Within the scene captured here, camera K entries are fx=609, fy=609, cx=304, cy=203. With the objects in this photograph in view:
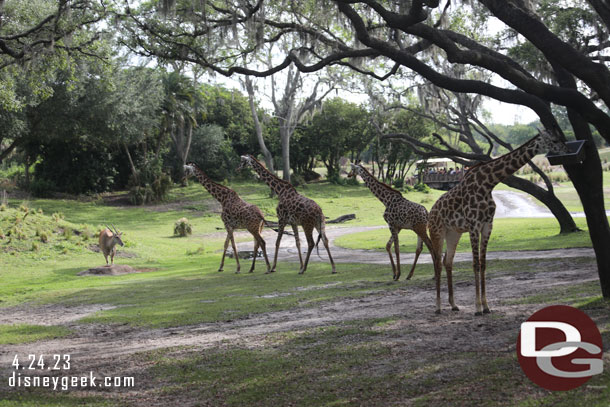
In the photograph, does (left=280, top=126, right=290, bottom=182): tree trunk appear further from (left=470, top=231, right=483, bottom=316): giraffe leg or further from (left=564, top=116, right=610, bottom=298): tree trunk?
(left=564, top=116, right=610, bottom=298): tree trunk

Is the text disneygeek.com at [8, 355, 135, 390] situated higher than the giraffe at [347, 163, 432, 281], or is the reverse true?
the giraffe at [347, 163, 432, 281]

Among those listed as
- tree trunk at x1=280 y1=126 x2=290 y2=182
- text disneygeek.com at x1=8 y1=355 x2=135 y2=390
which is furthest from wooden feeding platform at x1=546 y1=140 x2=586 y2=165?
tree trunk at x1=280 y1=126 x2=290 y2=182

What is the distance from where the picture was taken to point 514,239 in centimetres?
2342

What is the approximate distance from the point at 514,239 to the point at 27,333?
18.4 m

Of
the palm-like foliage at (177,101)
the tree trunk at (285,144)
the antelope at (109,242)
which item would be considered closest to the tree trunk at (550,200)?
the antelope at (109,242)

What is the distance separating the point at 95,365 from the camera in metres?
7.72

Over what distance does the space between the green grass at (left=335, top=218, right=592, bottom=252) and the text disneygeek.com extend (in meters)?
15.2

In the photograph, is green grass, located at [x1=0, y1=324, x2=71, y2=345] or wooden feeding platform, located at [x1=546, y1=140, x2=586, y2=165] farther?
green grass, located at [x1=0, y1=324, x2=71, y2=345]

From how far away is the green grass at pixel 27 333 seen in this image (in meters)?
9.55

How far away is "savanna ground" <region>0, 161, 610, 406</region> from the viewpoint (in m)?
6.20

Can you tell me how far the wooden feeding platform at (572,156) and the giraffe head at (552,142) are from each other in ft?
0.27

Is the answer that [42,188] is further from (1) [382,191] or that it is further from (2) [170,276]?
(1) [382,191]

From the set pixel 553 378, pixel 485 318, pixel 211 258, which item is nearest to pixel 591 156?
pixel 485 318

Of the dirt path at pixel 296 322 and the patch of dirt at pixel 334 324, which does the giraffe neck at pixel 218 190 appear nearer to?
the patch of dirt at pixel 334 324
